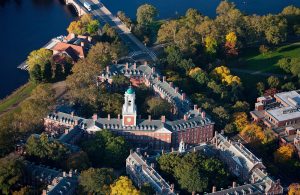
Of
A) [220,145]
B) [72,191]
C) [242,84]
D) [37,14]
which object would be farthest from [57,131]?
[37,14]

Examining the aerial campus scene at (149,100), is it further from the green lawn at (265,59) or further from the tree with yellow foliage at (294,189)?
the green lawn at (265,59)

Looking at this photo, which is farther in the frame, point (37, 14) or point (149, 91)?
point (37, 14)

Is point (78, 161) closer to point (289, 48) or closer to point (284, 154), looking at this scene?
point (284, 154)

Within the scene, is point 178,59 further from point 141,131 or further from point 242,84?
point 141,131

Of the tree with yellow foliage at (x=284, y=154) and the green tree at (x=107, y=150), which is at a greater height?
the green tree at (x=107, y=150)

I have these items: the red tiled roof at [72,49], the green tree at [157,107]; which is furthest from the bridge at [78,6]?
the green tree at [157,107]

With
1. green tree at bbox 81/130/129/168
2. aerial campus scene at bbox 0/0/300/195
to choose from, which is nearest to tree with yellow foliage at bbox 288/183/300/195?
aerial campus scene at bbox 0/0/300/195

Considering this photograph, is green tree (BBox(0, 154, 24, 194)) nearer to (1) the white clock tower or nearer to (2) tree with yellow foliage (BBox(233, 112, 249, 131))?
(1) the white clock tower
